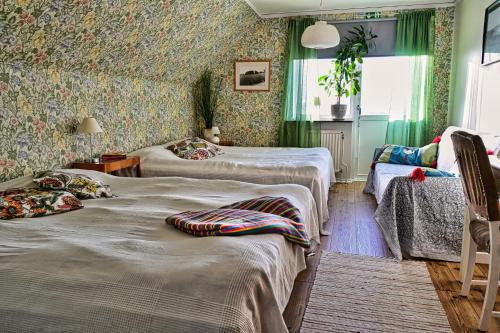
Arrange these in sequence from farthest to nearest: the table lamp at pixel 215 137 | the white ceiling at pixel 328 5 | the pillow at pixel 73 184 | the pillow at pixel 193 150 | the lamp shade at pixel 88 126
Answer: the table lamp at pixel 215 137 < the white ceiling at pixel 328 5 < the pillow at pixel 193 150 < the lamp shade at pixel 88 126 < the pillow at pixel 73 184

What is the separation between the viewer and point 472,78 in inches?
158

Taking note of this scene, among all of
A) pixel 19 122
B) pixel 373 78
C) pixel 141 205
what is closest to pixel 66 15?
pixel 19 122

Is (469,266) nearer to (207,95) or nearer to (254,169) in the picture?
(254,169)

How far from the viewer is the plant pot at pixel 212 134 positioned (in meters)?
5.38

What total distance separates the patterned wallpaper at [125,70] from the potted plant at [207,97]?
14 centimetres

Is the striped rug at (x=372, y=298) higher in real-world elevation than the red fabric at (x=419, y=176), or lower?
lower

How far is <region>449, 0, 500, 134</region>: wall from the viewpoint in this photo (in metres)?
3.50

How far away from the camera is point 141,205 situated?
219 cm

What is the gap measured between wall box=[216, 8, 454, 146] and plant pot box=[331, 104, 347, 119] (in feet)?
2.62

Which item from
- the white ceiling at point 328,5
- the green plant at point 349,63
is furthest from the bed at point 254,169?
the white ceiling at point 328,5

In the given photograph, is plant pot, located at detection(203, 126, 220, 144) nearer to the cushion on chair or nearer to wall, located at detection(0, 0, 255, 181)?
wall, located at detection(0, 0, 255, 181)

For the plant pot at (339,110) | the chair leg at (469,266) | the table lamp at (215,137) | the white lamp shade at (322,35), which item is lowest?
the chair leg at (469,266)

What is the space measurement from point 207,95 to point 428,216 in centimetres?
375

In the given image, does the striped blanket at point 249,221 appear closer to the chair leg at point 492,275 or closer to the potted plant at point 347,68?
the chair leg at point 492,275
